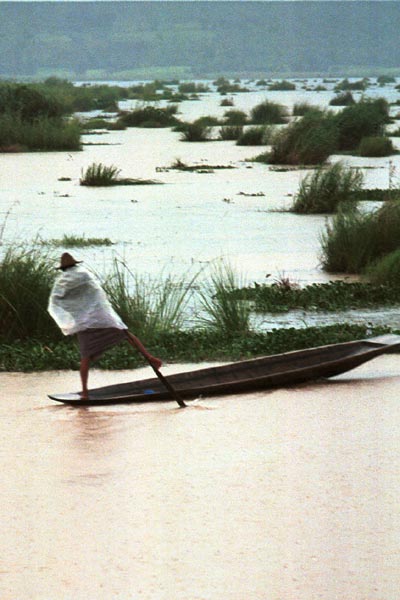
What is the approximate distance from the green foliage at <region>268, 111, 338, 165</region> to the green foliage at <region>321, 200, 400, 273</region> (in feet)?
41.0

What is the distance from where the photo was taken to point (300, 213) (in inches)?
797

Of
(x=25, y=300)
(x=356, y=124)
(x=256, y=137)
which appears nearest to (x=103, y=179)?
(x=356, y=124)

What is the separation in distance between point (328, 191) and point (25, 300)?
9.70m

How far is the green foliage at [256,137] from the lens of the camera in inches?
1366

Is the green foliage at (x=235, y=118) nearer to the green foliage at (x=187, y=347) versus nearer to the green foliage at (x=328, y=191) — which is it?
the green foliage at (x=328, y=191)

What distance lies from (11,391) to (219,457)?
212cm

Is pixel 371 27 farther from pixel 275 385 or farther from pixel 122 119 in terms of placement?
pixel 275 385

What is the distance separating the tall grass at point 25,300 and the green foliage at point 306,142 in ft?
55.5

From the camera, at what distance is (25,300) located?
33.7 feet

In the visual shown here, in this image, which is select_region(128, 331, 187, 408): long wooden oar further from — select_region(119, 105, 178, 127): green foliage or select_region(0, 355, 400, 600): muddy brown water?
select_region(119, 105, 178, 127): green foliage

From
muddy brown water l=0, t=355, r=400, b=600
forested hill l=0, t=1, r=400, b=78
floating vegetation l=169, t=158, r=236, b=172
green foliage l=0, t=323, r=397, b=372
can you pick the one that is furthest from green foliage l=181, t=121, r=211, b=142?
forested hill l=0, t=1, r=400, b=78

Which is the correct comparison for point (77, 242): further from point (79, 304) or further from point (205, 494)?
point (205, 494)

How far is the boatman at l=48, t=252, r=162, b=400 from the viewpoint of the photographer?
8156 mm

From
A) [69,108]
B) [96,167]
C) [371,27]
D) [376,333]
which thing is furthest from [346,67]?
[376,333]
